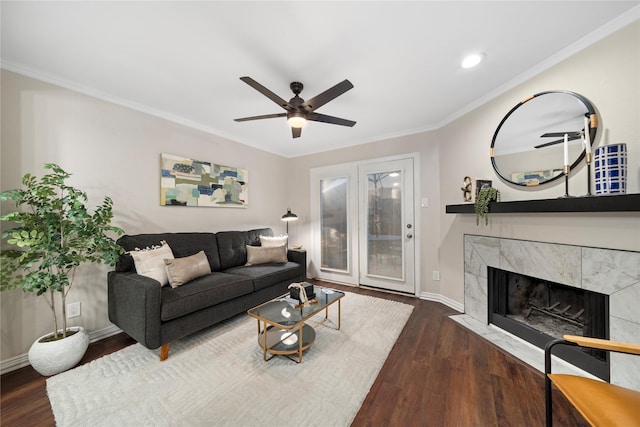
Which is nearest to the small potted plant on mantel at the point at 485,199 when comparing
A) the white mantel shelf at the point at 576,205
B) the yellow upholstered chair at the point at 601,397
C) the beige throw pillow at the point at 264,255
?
the white mantel shelf at the point at 576,205

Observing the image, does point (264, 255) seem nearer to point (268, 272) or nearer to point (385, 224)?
point (268, 272)

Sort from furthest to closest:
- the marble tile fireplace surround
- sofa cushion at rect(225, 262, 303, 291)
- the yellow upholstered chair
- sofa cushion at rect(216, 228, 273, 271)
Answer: sofa cushion at rect(216, 228, 273, 271), sofa cushion at rect(225, 262, 303, 291), the marble tile fireplace surround, the yellow upholstered chair

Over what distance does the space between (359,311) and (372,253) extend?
116 cm

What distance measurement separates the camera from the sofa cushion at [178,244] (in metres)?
2.23

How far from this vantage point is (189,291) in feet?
6.67

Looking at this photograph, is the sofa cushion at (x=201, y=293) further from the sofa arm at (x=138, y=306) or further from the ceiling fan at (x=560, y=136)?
the ceiling fan at (x=560, y=136)

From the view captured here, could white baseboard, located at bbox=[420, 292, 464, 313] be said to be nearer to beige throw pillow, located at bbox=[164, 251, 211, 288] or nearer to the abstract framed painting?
beige throw pillow, located at bbox=[164, 251, 211, 288]

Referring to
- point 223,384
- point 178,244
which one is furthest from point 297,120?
point 223,384

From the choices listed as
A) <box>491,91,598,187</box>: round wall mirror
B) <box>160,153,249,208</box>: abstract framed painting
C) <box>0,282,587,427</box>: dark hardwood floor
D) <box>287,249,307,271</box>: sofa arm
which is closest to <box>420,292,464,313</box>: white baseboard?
<box>0,282,587,427</box>: dark hardwood floor

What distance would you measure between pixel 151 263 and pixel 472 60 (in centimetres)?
341

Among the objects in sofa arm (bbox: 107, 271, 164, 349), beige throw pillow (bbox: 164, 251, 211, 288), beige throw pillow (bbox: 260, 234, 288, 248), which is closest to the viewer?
sofa arm (bbox: 107, 271, 164, 349)

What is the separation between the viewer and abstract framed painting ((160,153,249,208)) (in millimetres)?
2787

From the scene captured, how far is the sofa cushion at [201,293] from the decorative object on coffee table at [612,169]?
3.01m

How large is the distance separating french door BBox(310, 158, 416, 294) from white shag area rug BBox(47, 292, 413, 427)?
144 cm
